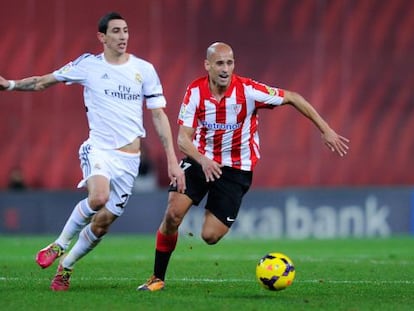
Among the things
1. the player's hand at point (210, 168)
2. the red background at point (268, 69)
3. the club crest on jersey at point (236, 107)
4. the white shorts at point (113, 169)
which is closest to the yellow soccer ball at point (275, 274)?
the player's hand at point (210, 168)

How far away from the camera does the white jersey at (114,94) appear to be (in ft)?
31.2

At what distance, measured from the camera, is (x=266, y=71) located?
21922 mm

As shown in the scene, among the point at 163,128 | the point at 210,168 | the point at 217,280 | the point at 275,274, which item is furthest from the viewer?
the point at 217,280

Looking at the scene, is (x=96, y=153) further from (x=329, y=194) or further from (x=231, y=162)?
(x=329, y=194)

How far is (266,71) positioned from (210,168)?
1262cm

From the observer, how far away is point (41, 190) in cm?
2106

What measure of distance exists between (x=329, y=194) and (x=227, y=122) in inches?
404

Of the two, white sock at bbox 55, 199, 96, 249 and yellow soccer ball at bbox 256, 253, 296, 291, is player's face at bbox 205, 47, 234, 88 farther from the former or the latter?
yellow soccer ball at bbox 256, 253, 296, 291

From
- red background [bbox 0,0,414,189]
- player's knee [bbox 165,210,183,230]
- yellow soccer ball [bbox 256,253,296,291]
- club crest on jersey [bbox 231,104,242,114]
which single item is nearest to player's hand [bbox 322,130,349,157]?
club crest on jersey [bbox 231,104,242,114]

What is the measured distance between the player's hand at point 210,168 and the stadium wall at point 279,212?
33.7 feet

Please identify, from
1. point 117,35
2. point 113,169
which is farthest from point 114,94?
A: point 113,169

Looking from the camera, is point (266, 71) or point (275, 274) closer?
point (275, 274)

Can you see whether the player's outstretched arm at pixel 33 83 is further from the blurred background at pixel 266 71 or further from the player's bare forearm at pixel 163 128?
the blurred background at pixel 266 71

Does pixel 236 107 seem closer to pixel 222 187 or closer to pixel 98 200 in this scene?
pixel 222 187
